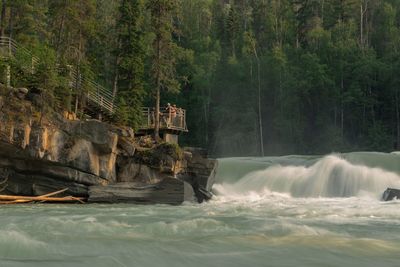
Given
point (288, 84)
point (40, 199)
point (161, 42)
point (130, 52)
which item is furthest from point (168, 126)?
point (288, 84)

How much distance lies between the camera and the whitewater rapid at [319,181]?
25.3 m

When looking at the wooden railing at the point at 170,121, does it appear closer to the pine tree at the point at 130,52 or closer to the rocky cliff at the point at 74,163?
the pine tree at the point at 130,52

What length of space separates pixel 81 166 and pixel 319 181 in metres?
11.9

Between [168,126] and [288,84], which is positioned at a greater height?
[288,84]

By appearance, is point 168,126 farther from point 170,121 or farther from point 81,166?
point 81,166

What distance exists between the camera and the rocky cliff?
2133 centimetres

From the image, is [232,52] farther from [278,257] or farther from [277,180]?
[278,257]

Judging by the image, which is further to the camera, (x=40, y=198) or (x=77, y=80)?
(x=77, y=80)

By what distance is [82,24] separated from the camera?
98.5 ft

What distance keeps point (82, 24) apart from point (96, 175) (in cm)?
1104

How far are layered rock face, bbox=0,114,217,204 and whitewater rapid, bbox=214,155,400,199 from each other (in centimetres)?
435

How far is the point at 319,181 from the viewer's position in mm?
26500

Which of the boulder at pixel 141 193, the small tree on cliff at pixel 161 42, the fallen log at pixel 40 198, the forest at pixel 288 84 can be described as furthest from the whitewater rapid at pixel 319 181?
the forest at pixel 288 84

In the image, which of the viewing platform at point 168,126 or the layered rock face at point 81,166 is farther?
the viewing platform at point 168,126
